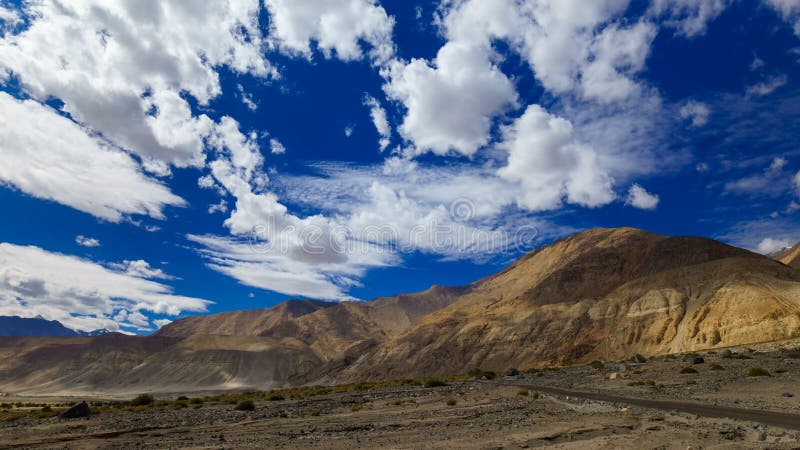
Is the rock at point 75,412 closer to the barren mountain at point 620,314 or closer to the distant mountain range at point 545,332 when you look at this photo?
the distant mountain range at point 545,332

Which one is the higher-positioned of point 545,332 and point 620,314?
point 620,314

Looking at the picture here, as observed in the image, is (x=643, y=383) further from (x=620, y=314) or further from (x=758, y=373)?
(x=620, y=314)

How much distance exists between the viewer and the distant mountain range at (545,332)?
3332 inches

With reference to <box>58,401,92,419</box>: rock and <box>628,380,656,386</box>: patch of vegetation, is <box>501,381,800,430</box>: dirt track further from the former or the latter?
<box>58,401,92,419</box>: rock

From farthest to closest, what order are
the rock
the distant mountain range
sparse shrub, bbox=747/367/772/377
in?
the distant mountain range
sparse shrub, bbox=747/367/772/377
the rock

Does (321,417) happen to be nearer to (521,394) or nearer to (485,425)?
(485,425)

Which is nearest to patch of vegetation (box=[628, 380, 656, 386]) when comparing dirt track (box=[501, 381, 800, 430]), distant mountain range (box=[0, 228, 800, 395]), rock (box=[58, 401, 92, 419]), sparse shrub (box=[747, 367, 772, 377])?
sparse shrub (box=[747, 367, 772, 377])

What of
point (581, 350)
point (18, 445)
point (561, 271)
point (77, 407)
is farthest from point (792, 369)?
point (561, 271)

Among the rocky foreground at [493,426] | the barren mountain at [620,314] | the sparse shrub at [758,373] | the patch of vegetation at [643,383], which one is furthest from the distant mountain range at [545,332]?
the rocky foreground at [493,426]

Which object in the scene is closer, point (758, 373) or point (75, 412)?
point (75, 412)

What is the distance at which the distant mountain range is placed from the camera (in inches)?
3332

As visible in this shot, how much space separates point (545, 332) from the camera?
111 metres

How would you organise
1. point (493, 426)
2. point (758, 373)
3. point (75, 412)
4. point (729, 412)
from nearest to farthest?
point (493, 426), point (729, 412), point (75, 412), point (758, 373)

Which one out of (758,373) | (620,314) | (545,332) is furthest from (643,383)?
(545,332)
